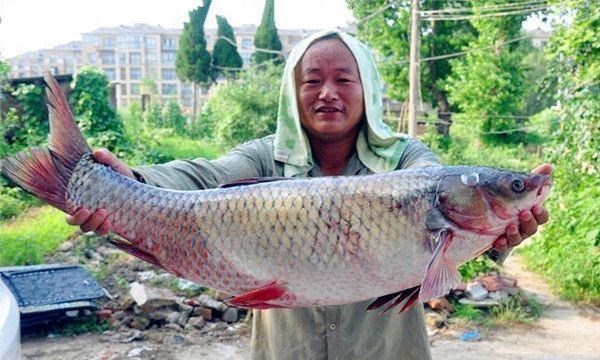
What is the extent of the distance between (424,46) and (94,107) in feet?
43.4

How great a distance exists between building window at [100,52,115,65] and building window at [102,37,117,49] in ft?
2.45

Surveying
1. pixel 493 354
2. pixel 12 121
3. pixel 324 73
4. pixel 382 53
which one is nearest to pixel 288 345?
pixel 324 73

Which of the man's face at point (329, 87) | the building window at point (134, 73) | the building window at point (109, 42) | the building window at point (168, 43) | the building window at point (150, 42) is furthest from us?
the building window at point (109, 42)

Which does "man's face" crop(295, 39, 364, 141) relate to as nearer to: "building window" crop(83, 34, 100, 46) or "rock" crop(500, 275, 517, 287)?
"rock" crop(500, 275, 517, 287)

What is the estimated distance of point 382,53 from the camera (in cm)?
2155

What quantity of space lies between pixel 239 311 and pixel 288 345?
15.7 ft

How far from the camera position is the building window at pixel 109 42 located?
62.0 meters

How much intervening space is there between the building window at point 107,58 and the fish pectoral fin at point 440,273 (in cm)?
6260

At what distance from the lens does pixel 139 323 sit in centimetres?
661

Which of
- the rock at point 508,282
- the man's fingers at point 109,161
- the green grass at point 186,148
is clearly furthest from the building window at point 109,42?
the man's fingers at point 109,161

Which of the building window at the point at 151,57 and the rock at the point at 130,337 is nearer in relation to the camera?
the rock at the point at 130,337

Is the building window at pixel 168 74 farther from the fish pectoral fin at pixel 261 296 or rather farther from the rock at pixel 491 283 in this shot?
the fish pectoral fin at pixel 261 296

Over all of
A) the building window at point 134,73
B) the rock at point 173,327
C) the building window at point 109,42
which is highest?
the building window at point 109,42

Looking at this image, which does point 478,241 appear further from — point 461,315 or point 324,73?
point 461,315
